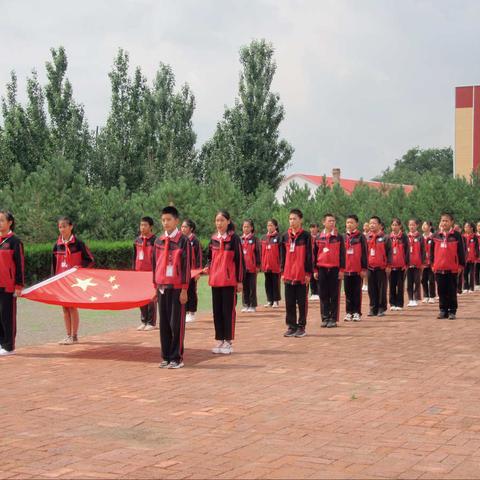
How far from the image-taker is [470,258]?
2462 cm

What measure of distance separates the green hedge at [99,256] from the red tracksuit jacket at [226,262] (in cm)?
1320

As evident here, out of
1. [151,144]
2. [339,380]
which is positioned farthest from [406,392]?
[151,144]

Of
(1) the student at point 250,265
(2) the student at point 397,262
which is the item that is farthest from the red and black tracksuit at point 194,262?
(2) the student at point 397,262

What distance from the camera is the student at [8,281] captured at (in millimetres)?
11641

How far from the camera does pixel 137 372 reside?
10102 millimetres

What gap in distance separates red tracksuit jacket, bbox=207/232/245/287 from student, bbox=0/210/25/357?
2678mm

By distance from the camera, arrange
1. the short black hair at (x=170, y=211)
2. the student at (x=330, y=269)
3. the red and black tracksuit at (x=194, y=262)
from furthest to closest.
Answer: the red and black tracksuit at (x=194, y=262) < the student at (x=330, y=269) < the short black hair at (x=170, y=211)

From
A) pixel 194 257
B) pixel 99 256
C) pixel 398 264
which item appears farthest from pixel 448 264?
pixel 99 256

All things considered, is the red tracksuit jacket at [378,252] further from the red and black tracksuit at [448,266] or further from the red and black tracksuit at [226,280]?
the red and black tracksuit at [226,280]

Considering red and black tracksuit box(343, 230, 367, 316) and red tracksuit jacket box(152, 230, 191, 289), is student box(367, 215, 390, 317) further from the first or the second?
red tracksuit jacket box(152, 230, 191, 289)

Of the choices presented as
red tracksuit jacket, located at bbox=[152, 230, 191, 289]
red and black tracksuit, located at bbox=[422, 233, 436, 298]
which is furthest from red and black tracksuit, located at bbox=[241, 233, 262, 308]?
red tracksuit jacket, located at bbox=[152, 230, 191, 289]

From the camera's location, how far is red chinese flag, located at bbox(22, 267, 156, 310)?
1195 cm

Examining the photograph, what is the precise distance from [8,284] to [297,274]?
448cm

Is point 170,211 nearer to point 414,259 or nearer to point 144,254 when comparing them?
point 144,254
